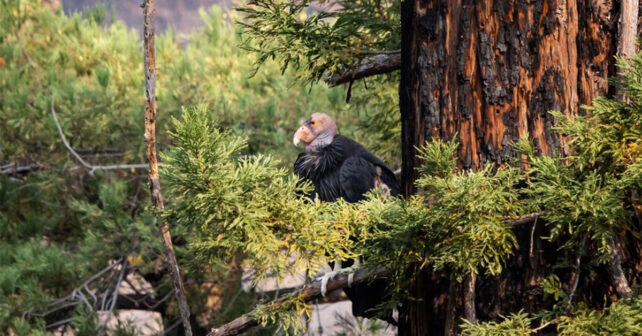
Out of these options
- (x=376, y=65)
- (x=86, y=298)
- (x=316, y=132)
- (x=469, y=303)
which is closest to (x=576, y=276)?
(x=469, y=303)

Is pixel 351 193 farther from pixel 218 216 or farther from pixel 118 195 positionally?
pixel 218 216

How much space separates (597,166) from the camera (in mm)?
1874

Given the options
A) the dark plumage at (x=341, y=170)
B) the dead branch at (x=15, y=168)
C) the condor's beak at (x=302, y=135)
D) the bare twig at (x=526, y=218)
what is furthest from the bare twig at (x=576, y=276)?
the dead branch at (x=15, y=168)

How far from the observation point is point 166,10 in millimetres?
6730

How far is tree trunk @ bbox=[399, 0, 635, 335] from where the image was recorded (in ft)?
6.97

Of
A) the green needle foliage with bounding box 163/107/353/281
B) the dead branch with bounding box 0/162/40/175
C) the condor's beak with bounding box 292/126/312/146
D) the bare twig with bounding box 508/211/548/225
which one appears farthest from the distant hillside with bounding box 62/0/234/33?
the bare twig with bounding box 508/211/548/225

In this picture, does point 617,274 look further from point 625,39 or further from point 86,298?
point 86,298

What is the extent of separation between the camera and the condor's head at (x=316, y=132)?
4164 millimetres

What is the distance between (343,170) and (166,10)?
3.37 m

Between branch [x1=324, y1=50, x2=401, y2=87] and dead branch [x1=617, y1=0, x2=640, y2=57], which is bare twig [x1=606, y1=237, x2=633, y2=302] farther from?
branch [x1=324, y1=50, x2=401, y2=87]

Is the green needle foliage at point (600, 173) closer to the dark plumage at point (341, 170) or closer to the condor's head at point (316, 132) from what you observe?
the dark plumage at point (341, 170)

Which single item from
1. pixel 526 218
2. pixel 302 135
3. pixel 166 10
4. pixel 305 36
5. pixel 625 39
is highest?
pixel 166 10

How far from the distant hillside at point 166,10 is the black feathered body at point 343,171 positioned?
274cm

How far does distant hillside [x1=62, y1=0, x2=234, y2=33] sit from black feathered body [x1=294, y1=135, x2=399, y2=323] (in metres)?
2.74
